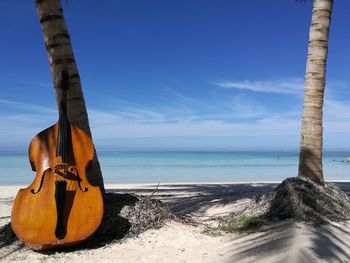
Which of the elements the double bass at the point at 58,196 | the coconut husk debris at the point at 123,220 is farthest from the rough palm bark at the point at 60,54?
the double bass at the point at 58,196

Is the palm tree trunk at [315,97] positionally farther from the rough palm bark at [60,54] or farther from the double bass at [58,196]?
the double bass at [58,196]

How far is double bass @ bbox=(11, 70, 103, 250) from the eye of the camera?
4391mm

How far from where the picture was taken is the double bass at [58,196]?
439cm

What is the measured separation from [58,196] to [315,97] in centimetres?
440

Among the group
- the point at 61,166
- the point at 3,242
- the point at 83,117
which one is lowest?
the point at 3,242

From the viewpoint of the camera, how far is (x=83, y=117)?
5570mm

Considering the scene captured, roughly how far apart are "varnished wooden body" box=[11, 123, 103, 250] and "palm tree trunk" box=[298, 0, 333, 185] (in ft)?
12.2

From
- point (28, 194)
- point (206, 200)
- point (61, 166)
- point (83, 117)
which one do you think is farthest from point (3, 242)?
point (206, 200)

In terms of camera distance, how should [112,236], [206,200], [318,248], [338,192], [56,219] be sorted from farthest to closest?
[206,200] → [338,192] → [112,236] → [318,248] → [56,219]

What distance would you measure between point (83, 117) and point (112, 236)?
155 cm

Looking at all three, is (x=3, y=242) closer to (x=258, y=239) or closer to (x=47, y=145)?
(x=47, y=145)

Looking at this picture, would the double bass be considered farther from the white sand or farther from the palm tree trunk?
the palm tree trunk

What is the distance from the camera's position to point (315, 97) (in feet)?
22.7

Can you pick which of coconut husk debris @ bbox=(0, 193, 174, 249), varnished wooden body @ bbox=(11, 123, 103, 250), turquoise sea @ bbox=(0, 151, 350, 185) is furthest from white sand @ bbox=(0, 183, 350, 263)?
turquoise sea @ bbox=(0, 151, 350, 185)
